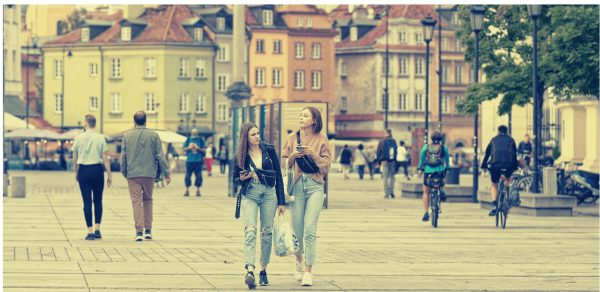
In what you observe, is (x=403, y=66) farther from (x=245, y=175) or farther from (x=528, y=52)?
(x=245, y=175)

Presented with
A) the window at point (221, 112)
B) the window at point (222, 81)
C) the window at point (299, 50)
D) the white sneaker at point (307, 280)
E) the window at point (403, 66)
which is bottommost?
the white sneaker at point (307, 280)

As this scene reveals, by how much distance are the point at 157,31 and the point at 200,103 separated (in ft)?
21.9

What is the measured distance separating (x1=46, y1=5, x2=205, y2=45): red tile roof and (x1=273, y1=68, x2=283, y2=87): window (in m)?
8.15

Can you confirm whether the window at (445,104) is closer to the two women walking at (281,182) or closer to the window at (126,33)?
the window at (126,33)

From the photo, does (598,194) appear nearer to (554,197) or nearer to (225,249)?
(554,197)

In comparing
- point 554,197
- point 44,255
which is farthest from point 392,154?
point 44,255

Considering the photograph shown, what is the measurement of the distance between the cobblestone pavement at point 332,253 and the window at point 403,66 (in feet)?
335

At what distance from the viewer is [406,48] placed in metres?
131

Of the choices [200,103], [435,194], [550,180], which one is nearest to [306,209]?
[435,194]

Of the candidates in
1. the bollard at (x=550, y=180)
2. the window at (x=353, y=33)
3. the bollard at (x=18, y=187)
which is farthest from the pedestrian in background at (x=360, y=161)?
the window at (x=353, y=33)

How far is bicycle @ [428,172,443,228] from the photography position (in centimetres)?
2497

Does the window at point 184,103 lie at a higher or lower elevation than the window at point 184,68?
lower

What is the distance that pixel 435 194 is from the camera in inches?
982

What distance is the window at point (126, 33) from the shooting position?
12144cm
